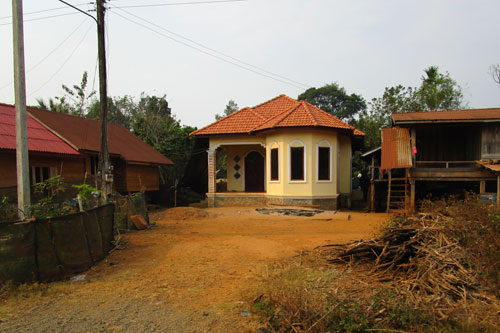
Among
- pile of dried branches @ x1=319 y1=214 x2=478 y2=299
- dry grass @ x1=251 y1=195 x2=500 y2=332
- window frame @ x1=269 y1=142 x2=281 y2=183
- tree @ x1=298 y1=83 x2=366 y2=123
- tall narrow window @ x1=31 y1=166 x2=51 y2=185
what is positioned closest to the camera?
dry grass @ x1=251 y1=195 x2=500 y2=332

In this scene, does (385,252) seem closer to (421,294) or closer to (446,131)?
(421,294)

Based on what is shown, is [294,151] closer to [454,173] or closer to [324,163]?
[324,163]

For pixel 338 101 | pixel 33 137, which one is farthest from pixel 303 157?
pixel 338 101

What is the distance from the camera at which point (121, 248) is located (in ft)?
27.3

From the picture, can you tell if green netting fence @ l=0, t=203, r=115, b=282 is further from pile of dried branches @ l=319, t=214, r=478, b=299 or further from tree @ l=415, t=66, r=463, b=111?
tree @ l=415, t=66, r=463, b=111

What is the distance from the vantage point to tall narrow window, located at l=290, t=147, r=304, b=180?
16062 millimetres

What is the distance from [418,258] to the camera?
5.70 meters

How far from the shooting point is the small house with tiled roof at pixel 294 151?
52.3 feet

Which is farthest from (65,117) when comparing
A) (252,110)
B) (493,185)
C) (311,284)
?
(493,185)

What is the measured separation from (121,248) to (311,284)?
200 inches

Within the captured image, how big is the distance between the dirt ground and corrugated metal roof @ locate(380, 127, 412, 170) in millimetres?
5448

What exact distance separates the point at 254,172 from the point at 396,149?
25.6ft

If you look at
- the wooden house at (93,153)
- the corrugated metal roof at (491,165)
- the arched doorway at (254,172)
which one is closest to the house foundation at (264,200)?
the arched doorway at (254,172)

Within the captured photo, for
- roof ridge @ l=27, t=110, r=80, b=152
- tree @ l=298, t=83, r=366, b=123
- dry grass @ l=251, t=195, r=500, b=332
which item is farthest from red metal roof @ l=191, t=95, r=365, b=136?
tree @ l=298, t=83, r=366, b=123
